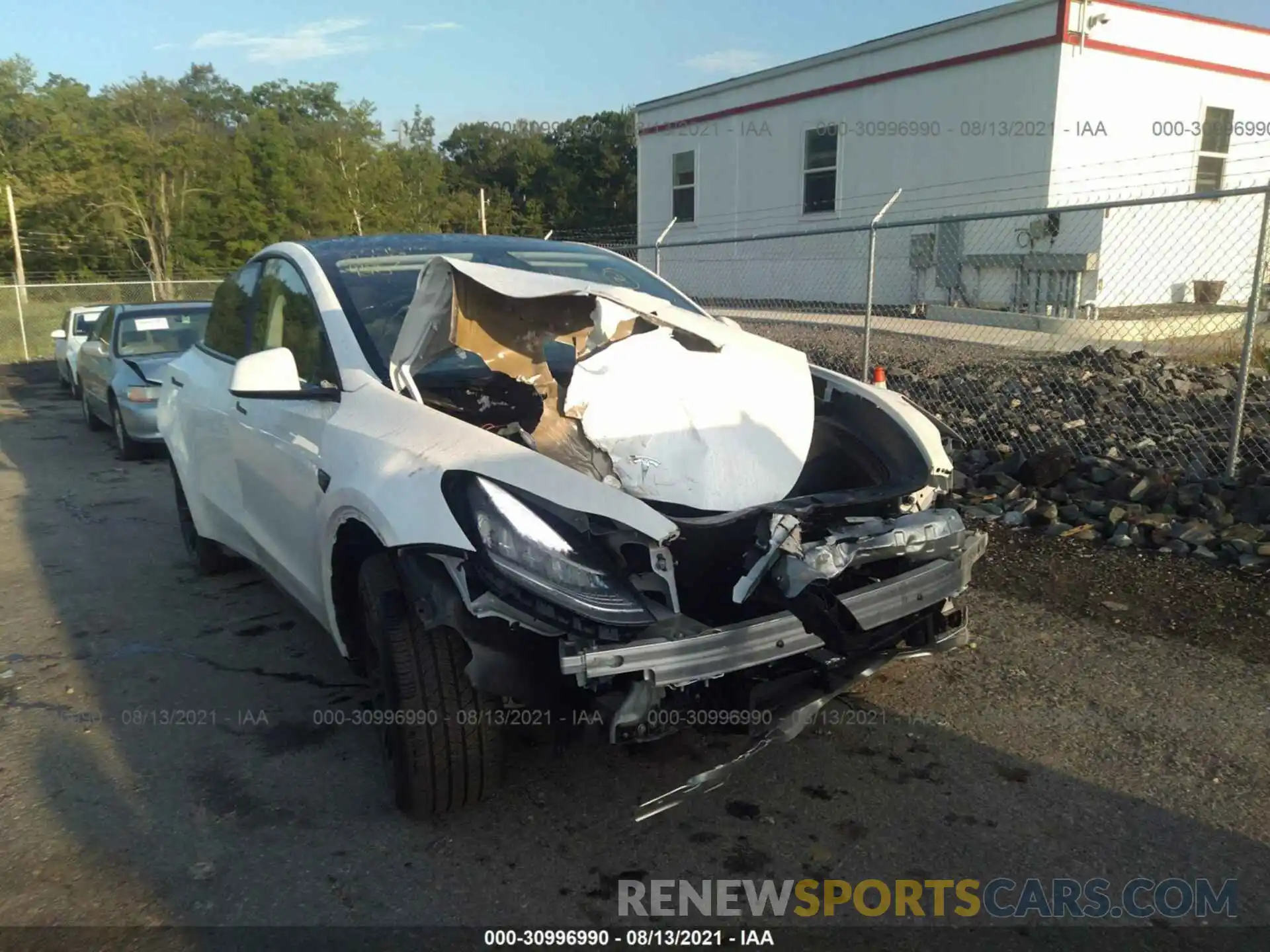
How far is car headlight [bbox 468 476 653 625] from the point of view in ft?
7.88

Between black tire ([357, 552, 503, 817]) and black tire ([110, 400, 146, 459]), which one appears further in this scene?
black tire ([110, 400, 146, 459])

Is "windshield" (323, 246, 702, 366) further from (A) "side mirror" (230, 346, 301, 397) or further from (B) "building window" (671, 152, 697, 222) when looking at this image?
(B) "building window" (671, 152, 697, 222)

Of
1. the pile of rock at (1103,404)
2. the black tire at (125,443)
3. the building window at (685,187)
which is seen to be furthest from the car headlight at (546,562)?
the building window at (685,187)

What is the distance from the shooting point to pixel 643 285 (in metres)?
4.51

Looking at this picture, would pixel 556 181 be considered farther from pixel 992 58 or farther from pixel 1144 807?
pixel 1144 807

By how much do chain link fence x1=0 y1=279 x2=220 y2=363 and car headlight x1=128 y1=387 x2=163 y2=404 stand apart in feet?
45.8

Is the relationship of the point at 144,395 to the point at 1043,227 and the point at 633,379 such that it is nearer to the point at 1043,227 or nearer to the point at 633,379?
the point at 633,379

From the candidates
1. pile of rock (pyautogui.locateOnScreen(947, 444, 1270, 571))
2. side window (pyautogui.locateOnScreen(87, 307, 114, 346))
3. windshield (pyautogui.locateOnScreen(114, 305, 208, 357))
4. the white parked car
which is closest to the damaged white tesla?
pile of rock (pyautogui.locateOnScreen(947, 444, 1270, 571))

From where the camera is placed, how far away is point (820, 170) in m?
16.5

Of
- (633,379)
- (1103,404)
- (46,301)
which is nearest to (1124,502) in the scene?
(1103,404)

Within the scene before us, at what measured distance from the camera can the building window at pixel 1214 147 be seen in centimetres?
1466

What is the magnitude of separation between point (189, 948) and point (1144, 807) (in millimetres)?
2838

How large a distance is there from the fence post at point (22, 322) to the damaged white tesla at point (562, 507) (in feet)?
75.2

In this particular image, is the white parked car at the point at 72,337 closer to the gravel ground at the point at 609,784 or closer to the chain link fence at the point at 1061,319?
the chain link fence at the point at 1061,319
